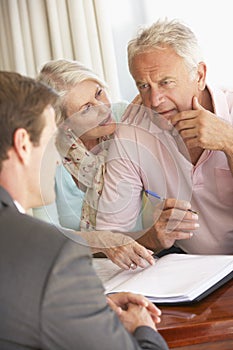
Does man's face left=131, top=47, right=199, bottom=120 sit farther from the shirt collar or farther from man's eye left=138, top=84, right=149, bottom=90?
the shirt collar

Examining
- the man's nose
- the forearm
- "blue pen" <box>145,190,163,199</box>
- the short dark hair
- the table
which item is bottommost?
the forearm

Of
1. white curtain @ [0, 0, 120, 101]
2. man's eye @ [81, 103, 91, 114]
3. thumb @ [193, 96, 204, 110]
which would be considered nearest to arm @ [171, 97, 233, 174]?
thumb @ [193, 96, 204, 110]

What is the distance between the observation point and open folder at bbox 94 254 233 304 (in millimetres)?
1362

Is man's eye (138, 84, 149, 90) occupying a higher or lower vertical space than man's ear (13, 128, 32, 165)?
lower

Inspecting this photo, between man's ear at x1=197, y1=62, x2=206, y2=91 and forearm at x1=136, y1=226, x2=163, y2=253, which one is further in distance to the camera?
man's ear at x1=197, y1=62, x2=206, y2=91

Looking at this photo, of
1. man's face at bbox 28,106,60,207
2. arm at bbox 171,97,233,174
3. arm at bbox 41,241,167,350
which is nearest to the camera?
arm at bbox 41,241,167,350

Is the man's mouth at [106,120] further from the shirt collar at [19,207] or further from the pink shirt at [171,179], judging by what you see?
the shirt collar at [19,207]

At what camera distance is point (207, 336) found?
1215mm

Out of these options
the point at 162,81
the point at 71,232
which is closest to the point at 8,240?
the point at 71,232

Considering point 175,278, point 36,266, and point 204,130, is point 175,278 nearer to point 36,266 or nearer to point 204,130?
point 204,130

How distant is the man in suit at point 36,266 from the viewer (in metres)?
0.92

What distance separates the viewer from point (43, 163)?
3.62 feet

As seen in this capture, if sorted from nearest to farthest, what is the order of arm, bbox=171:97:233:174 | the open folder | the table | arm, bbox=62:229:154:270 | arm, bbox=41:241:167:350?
1. arm, bbox=41:241:167:350
2. the table
3. the open folder
4. arm, bbox=62:229:154:270
5. arm, bbox=171:97:233:174

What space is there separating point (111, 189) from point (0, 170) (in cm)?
81
